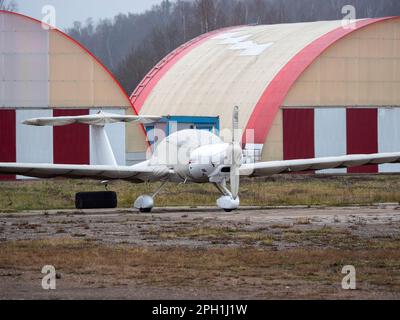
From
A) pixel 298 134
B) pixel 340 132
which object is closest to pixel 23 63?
pixel 298 134

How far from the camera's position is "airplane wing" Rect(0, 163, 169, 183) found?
87.9ft

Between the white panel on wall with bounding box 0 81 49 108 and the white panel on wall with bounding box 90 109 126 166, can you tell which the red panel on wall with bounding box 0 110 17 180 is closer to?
the white panel on wall with bounding box 0 81 49 108

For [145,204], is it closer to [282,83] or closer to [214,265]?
[214,265]

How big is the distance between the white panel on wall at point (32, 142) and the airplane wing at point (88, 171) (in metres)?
11.3

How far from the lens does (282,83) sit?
141 feet

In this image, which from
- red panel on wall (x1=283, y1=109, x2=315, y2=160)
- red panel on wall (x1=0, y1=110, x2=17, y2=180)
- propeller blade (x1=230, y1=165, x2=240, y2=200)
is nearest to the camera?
propeller blade (x1=230, y1=165, x2=240, y2=200)

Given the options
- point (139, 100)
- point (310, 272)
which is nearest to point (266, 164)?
point (310, 272)

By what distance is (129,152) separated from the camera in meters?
40.7

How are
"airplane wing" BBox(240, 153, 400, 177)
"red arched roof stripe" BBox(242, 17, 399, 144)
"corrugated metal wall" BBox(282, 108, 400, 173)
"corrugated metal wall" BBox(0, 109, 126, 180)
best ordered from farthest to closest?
"corrugated metal wall" BBox(282, 108, 400, 173) → "red arched roof stripe" BBox(242, 17, 399, 144) → "corrugated metal wall" BBox(0, 109, 126, 180) → "airplane wing" BBox(240, 153, 400, 177)

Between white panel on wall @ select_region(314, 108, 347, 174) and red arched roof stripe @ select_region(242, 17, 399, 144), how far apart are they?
1.66 metres

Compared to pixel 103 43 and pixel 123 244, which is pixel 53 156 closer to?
pixel 123 244

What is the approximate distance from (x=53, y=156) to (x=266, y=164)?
12.2 m

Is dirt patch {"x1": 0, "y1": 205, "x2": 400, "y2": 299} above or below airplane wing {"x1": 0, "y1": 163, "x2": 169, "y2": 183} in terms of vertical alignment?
below

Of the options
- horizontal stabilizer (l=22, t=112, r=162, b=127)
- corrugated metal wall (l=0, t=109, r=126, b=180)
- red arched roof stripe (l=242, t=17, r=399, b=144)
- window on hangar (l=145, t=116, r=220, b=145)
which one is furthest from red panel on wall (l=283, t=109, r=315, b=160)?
horizontal stabilizer (l=22, t=112, r=162, b=127)
